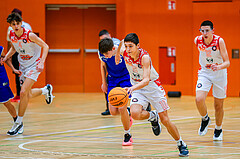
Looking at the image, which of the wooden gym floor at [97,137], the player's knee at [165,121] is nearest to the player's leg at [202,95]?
the wooden gym floor at [97,137]

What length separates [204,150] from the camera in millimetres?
5117

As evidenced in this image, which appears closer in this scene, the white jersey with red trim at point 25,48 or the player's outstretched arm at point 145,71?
the player's outstretched arm at point 145,71

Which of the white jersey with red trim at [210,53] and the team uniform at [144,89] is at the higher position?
the white jersey with red trim at [210,53]

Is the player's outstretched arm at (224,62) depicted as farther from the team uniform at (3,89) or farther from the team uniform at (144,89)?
the team uniform at (3,89)

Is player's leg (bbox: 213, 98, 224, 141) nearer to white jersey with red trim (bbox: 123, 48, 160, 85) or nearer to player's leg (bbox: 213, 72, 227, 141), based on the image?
player's leg (bbox: 213, 72, 227, 141)

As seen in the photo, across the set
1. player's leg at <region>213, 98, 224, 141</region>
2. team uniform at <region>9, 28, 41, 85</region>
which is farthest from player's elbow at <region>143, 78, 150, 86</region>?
team uniform at <region>9, 28, 41, 85</region>

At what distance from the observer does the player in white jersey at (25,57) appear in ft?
20.9

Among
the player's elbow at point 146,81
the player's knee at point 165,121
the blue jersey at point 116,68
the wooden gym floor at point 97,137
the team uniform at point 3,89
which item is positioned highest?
the blue jersey at point 116,68

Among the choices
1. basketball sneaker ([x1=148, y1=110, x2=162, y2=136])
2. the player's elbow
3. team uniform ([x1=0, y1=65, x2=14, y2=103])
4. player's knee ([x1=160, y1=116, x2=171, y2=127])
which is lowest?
basketball sneaker ([x1=148, y1=110, x2=162, y2=136])

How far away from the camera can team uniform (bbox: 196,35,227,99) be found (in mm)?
5914

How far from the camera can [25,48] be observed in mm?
6598

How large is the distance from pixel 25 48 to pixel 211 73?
9.09ft

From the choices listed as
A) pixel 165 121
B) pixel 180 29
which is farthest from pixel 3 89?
pixel 180 29

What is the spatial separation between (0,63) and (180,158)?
323 cm
